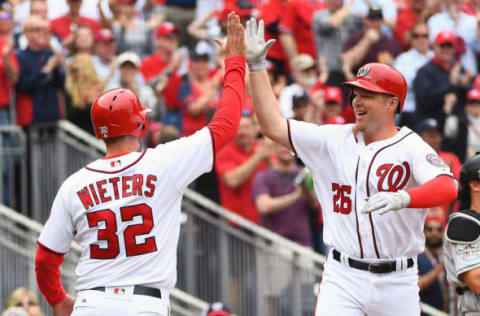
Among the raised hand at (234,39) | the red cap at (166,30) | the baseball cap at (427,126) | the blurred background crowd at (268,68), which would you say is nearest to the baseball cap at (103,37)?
the blurred background crowd at (268,68)

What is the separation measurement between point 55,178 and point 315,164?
5.09 meters

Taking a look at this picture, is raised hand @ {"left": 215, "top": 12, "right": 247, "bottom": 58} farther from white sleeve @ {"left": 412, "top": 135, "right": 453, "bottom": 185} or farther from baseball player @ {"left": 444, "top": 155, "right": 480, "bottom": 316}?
baseball player @ {"left": 444, "top": 155, "right": 480, "bottom": 316}

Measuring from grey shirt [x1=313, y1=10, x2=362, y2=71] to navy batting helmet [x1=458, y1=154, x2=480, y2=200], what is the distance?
6.59 meters

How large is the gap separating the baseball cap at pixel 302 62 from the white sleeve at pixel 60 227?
705 centimetres

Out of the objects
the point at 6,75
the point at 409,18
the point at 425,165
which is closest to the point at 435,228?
the point at 425,165

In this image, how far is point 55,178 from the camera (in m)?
11.0

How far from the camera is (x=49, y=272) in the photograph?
609 centimetres

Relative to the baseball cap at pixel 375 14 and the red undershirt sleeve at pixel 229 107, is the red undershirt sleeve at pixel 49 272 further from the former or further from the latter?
the baseball cap at pixel 375 14

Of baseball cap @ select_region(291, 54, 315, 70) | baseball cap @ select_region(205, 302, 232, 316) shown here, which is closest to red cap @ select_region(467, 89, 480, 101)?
baseball cap @ select_region(291, 54, 315, 70)

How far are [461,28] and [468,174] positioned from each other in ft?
25.2

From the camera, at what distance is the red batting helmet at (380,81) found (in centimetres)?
634

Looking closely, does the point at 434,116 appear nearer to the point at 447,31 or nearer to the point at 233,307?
the point at 447,31

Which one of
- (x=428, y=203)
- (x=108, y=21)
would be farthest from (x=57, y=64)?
(x=428, y=203)

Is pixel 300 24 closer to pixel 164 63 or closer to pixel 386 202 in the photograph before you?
pixel 164 63
